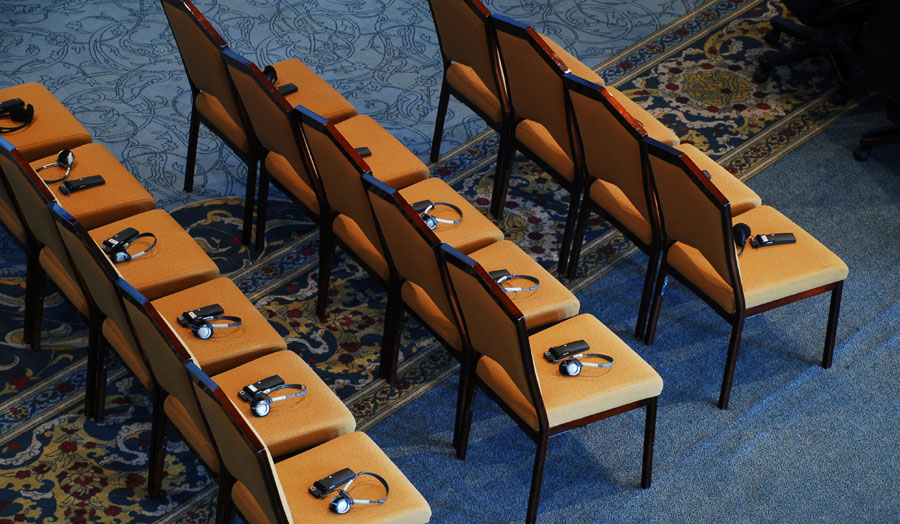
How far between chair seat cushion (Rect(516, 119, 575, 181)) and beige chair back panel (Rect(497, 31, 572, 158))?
0.18ft

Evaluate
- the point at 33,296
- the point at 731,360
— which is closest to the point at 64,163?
the point at 33,296

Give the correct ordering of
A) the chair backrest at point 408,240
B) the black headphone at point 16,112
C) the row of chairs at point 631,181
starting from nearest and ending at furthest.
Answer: the chair backrest at point 408,240 < the row of chairs at point 631,181 < the black headphone at point 16,112

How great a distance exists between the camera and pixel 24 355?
175 inches

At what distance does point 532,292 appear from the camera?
4.07m

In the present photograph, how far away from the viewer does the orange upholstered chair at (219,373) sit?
332cm

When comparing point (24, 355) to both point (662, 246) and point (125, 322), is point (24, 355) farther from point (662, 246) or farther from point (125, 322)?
point (662, 246)

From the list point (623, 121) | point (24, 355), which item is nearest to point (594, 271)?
point (623, 121)

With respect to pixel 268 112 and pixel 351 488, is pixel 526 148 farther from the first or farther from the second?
pixel 351 488

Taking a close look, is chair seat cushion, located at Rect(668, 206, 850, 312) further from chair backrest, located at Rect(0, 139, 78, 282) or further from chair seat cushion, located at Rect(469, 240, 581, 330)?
chair backrest, located at Rect(0, 139, 78, 282)

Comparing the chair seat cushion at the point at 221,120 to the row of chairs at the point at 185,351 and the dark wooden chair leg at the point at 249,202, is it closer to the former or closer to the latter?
the dark wooden chair leg at the point at 249,202

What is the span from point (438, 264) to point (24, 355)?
1919 millimetres

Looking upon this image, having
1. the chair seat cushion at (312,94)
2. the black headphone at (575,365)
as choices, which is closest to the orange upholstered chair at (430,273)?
the black headphone at (575,365)

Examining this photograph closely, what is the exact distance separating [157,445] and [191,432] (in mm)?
263

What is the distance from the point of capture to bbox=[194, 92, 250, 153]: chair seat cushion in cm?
483
